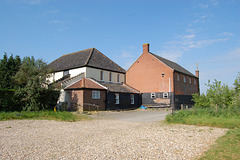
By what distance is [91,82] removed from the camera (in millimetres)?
26922

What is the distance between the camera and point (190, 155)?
6.56m

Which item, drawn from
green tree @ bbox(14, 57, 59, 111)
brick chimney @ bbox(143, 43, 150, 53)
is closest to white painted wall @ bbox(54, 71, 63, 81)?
green tree @ bbox(14, 57, 59, 111)

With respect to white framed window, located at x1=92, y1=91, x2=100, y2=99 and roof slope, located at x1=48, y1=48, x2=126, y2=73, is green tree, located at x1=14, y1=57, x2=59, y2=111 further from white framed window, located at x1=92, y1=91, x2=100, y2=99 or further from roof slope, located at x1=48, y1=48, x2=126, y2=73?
roof slope, located at x1=48, y1=48, x2=126, y2=73

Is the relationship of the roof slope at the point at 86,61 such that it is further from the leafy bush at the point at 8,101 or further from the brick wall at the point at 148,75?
the leafy bush at the point at 8,101

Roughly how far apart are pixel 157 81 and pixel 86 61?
43.1 ft

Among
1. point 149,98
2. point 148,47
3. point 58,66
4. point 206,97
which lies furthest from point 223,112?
point 58,66

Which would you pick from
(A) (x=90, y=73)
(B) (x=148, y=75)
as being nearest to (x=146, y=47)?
(B) (x=148, y=75)

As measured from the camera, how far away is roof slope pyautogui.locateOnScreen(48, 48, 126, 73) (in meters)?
31.1

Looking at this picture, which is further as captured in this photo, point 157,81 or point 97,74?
point 157,81

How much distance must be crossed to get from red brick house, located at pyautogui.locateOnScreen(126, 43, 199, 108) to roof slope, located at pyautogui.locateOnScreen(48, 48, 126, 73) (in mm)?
3343

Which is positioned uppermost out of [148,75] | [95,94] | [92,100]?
[148,75]

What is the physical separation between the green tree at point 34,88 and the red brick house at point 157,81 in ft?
60.0

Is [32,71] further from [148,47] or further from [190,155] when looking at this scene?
[148,47]

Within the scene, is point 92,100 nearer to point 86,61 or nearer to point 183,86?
point 86,61
